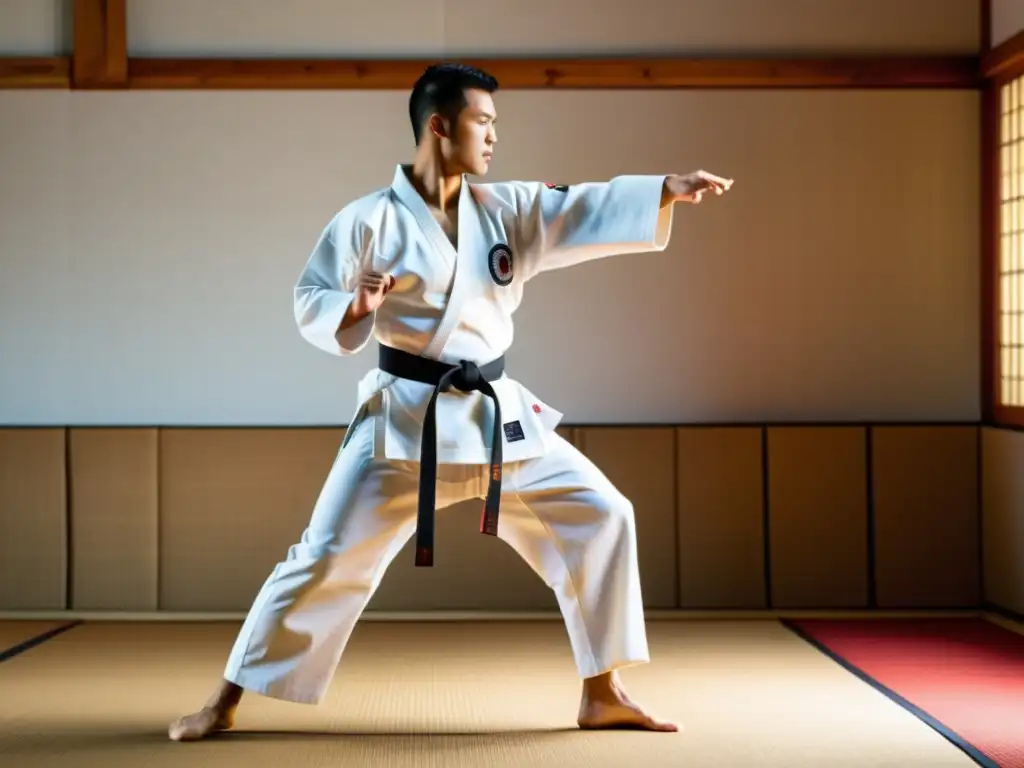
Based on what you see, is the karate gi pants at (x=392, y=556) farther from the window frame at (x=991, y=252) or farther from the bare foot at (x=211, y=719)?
the window frame at (x=991, y=252)

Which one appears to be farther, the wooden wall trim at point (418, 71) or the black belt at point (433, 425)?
the wooden wall trim at point (418, 71)

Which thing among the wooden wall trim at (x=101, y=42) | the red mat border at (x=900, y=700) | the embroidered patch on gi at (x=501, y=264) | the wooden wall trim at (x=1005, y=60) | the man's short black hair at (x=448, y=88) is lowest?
the red mat border at (x=900, y=700)

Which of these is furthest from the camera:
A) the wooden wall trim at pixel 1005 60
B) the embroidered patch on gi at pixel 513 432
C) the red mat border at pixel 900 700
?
the wooden wall trim at pixel 1005 60

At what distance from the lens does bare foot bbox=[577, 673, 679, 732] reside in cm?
294

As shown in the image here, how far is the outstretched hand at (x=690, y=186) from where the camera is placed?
288 centimetres

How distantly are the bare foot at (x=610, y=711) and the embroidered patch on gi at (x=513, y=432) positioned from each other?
0.57 meters

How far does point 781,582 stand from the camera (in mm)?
4516

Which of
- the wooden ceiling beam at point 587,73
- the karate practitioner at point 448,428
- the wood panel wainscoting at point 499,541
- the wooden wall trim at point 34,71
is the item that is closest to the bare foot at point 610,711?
the karate practitioner at point 448,428

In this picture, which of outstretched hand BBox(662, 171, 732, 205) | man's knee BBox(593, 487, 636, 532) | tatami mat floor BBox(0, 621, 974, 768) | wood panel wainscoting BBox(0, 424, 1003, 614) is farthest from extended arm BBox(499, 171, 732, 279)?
wood panel wainscoting BBox(0, 424, 1003, 614)

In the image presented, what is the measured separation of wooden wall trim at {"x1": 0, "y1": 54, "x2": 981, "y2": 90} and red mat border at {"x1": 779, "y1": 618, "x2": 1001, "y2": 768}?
74.2 inches

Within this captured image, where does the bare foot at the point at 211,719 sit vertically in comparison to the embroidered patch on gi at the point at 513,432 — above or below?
below

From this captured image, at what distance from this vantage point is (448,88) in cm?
298

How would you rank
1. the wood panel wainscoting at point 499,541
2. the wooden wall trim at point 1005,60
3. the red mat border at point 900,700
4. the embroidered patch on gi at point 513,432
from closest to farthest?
1. the red mat border at point 900,700
2. the embroidered patch on gi at point 513,432
3. the wooden wall trim at point 1005,60
4. the wood panel wainscoting at point 499,541

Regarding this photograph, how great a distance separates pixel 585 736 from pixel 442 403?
31.7 inches
